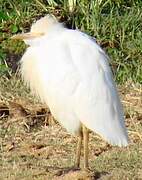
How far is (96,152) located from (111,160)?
0.32 m

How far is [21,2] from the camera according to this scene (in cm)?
1027

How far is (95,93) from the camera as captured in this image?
555 cm

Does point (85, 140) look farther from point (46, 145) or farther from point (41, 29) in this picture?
point (46, 145)

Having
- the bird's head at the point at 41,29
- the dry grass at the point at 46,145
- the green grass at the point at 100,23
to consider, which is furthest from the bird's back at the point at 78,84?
the green grass at the point at 100,23

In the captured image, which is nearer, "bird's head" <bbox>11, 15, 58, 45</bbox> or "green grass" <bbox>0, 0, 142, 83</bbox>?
"bird's head" <bbox>11, 15, 58, 45</bbox>

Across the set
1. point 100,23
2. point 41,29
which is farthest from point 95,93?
point 100,23

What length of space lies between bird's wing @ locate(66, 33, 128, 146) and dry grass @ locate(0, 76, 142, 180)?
1.14 ft

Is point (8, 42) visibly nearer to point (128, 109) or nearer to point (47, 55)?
point (128, 109)

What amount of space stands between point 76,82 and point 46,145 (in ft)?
5.23

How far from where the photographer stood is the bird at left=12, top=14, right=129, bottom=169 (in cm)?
549

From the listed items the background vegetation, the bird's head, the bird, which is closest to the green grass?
the background vegetation

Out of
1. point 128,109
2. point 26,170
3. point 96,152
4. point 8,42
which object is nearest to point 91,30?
point 8,42

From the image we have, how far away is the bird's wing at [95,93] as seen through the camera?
549 centimetres

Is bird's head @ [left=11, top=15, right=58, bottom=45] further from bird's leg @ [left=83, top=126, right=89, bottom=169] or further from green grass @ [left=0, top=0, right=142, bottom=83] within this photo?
green grass @ [left=0, top=0, right=142, bottom=83]
